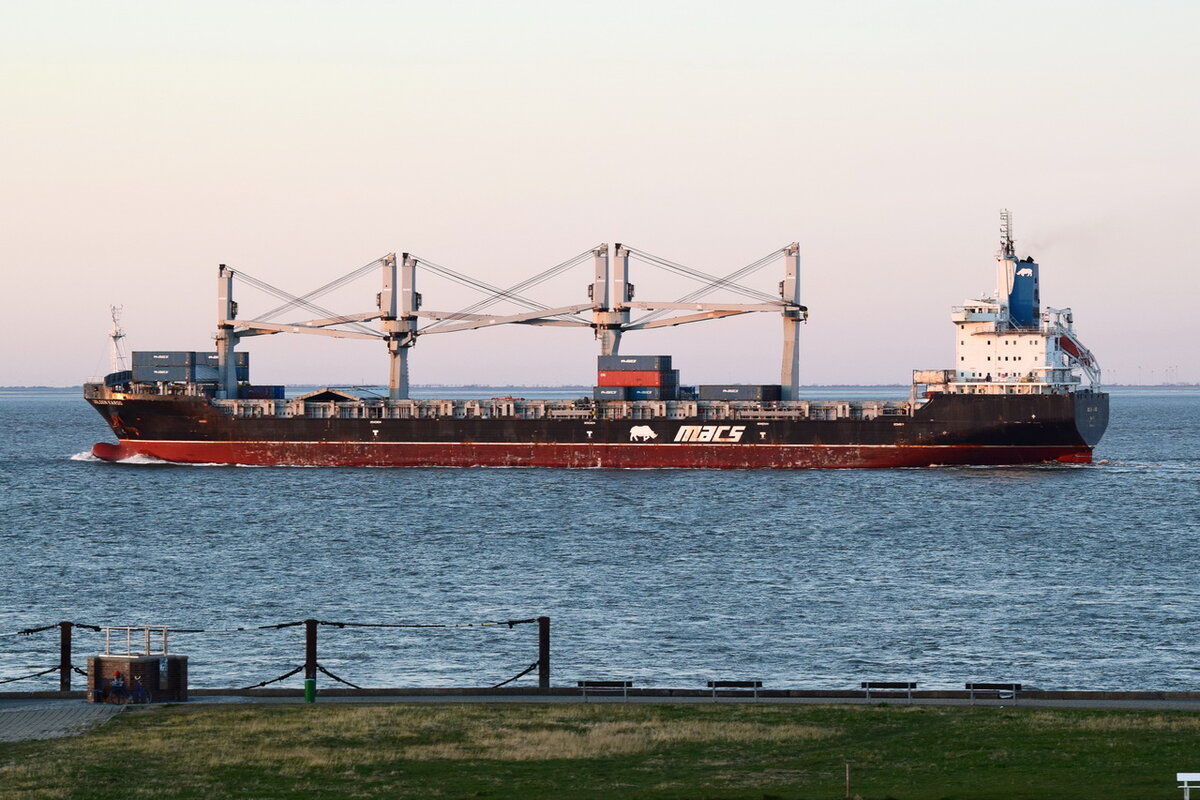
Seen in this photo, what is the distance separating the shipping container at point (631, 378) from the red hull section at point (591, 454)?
5.04 meters

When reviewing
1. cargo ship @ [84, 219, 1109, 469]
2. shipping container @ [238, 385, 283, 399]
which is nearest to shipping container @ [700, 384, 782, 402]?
cargo ship @ [84, 219, 1109, 469]

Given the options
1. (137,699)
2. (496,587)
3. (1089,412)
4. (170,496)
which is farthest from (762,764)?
(1089,412)

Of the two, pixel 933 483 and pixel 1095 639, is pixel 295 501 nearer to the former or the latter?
pixel 933 483

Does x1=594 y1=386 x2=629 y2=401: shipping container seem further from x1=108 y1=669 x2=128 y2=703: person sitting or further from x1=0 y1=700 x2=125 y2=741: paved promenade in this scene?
x1=108 y1=669 x2=128 y2=703: person sitting

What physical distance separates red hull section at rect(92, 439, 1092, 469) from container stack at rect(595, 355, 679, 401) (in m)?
4.22

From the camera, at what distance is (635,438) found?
348 feet

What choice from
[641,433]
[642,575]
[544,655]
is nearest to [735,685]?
[544,655]

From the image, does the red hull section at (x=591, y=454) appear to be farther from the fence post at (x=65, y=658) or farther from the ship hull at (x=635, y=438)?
the fence post at (x=65, y=658)

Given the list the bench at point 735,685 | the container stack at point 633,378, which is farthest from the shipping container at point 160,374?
the bench at point 735,685

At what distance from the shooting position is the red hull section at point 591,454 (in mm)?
99812

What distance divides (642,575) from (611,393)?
52.6 meters

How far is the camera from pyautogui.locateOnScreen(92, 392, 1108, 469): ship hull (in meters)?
98.2

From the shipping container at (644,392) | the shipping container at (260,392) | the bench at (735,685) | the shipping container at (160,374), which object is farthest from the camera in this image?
the shipping container at (260,392)

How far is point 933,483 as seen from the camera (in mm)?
94688
